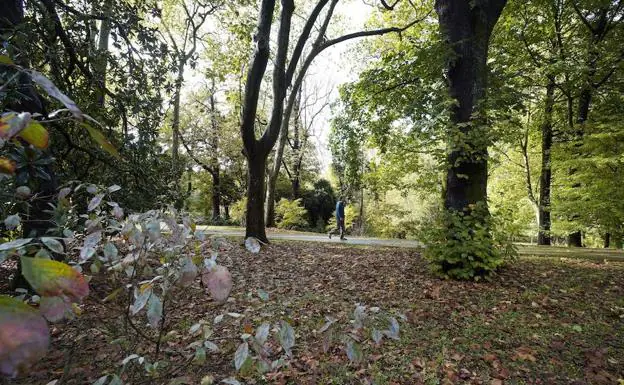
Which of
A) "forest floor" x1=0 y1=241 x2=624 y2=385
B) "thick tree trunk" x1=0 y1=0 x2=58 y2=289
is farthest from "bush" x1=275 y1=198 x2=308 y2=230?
"thick tree trunk" x1=0 y1=0 x2=58 y2=289

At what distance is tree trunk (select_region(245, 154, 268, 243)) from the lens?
8281mm

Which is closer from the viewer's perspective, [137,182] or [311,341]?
[311,341]

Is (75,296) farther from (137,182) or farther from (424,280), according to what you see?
(424,280)

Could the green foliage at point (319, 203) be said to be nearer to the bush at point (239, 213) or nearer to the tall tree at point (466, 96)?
the bush at point (239, 213)

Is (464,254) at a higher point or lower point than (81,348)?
higher

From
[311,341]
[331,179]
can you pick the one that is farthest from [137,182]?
[331,179]

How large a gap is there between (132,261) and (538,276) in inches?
243

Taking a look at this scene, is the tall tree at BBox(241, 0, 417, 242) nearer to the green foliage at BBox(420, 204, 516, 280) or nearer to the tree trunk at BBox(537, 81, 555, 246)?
the green foliage at BBox(420, 204, 516, 280)

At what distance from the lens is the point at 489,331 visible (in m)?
4.05

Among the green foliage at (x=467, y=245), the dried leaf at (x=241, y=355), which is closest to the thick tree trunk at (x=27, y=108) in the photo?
the dried leaf at (x=241, y=355)

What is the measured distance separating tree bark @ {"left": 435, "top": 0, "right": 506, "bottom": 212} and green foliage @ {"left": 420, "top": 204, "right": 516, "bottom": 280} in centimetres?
24

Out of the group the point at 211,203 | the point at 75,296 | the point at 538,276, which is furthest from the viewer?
the point at 211,203

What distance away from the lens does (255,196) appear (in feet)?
27.4

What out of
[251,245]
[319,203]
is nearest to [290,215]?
[319,203]
